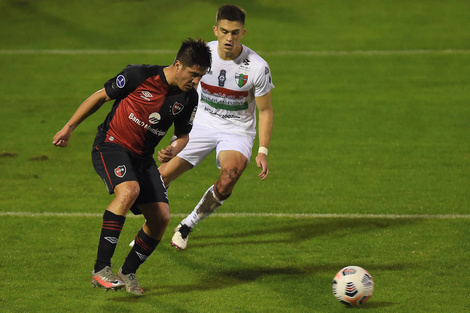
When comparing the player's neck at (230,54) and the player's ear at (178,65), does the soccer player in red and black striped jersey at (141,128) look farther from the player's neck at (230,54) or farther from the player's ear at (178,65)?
the player's neck at (230,54)

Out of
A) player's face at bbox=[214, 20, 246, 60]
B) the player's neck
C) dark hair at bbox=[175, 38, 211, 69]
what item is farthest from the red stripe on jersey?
Result: the player's neck

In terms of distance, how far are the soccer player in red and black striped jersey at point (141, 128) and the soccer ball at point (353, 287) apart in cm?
164

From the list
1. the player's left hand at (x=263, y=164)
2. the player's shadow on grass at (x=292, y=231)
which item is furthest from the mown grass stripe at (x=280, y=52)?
the player's left hand at (x=263, y=164)

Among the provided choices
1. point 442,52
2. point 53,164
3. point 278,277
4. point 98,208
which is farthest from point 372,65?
point 278,277

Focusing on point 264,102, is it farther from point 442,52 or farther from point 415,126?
point 442,52

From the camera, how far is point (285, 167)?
1234 cm

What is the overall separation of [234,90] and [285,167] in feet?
12.1

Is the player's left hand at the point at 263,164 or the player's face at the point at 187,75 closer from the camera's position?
the player's face at the point at 187,75

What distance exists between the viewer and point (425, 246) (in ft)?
28.4

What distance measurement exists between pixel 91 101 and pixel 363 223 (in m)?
4.06

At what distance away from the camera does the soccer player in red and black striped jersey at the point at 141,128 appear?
22.5ft

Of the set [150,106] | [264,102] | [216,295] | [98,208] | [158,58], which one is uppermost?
[150,106]

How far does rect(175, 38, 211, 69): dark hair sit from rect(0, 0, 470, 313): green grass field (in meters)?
2.09

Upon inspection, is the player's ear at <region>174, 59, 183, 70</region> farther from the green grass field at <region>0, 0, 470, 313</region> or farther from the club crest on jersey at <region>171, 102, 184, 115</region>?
the green grass field at <region>0, 0, 470, 313</region>
